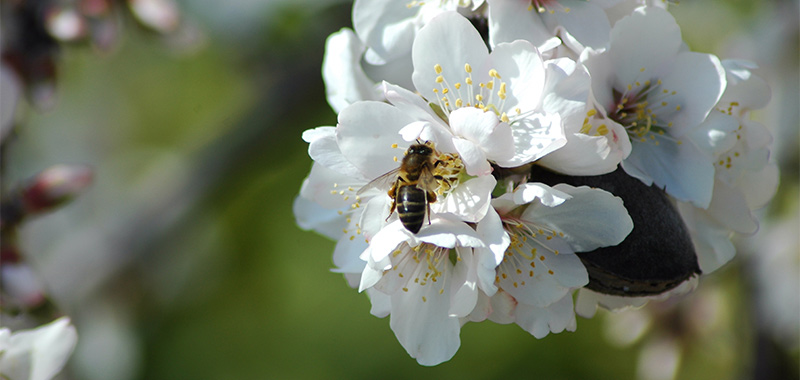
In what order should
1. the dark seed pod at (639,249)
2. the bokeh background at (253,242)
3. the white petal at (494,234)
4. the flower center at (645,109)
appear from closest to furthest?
1. the white petal at (494,234)
2. the dark seed pod at (639,249)
3. the flower center at (645,109)
4. the bokeh background at (253,242)

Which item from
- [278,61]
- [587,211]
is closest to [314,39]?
[278,61]

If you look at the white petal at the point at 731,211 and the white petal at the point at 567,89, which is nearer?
the white petal at the point at 567,89

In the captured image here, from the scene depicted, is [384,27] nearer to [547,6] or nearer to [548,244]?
[547,6]

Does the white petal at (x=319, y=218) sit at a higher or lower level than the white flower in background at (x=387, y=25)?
lower

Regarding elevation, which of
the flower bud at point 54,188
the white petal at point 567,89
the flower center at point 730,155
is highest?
the white petal at point 567,89

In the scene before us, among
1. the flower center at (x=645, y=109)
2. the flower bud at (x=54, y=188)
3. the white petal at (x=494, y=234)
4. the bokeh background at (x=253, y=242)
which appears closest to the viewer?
the white petal at (x=494, y=234)

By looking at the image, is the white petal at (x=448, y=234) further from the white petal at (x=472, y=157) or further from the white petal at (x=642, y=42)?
the white petal at (x=642, y=42)

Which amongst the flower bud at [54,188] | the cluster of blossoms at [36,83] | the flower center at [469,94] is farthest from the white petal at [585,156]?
the flower bud at [54,188]

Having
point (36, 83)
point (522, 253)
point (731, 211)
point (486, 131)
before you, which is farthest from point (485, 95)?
point (36, 83)
